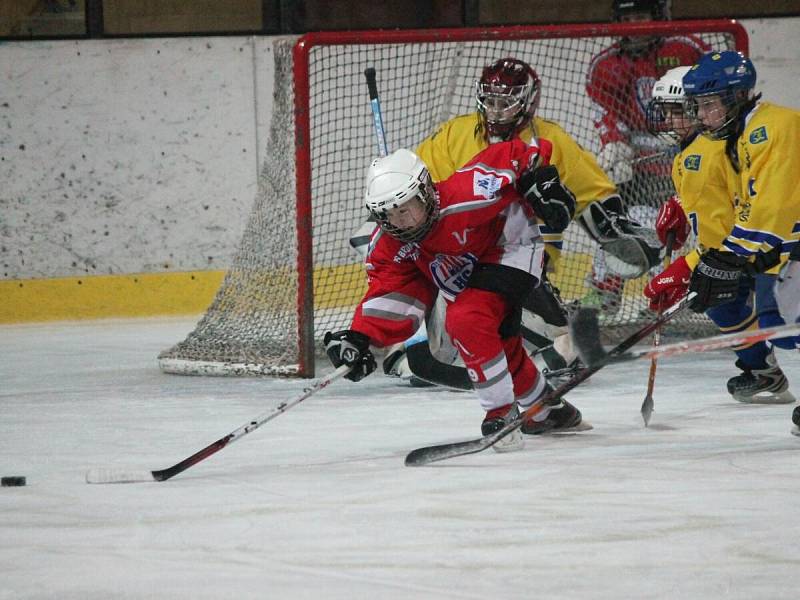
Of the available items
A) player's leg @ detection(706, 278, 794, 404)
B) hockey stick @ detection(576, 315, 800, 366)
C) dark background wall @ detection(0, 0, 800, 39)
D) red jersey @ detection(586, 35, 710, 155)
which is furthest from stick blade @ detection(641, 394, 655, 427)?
dark background wall @ detection(0, 0, 800, 39)

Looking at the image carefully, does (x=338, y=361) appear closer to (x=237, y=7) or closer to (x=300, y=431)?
(x=300, y=431)

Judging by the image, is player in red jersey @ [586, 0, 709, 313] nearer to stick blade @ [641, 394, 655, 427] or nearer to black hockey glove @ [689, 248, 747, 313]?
stick blade @ [641, 394, 655, 427]

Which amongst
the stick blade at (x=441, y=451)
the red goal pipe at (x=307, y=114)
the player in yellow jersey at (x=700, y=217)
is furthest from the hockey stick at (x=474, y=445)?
the red goal pipe at (x=307, y=114)

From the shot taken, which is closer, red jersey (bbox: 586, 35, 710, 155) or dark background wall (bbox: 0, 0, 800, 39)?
red jersey (bbox: 586, 35, 710, 155)

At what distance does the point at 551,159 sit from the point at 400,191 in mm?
1327

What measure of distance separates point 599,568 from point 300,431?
1.59 metres

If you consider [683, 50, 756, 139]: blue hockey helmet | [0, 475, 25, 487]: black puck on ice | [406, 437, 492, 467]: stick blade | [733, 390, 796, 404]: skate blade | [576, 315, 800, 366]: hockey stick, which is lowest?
[733, 390, 796, 404]: skate blade

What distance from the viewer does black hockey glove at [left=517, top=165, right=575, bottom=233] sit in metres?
3.46

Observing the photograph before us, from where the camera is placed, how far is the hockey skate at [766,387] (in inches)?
163

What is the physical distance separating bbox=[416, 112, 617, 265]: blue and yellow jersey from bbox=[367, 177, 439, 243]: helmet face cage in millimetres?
1115

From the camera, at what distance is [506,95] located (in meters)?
4.27

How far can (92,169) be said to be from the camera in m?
6.23

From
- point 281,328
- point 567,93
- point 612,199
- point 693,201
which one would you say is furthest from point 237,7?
point 693,201

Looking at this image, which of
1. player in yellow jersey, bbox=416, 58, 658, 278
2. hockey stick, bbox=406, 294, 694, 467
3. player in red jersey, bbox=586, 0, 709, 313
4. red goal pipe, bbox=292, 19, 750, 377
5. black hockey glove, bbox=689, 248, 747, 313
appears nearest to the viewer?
hockey stick, bbox=406, 294, 694, 467
